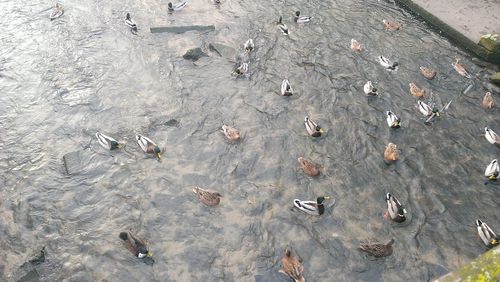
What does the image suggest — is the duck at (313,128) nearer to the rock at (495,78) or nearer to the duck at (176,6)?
the rock at (495,78)

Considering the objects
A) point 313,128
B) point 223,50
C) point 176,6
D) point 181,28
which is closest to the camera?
point 313,128

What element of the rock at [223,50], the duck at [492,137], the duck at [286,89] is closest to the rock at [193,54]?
the rock at [223,50]

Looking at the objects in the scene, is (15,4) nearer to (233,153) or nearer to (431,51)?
(233,153)

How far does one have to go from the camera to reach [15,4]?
18188mm

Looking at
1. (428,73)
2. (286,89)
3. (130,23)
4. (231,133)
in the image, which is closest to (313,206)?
(231,133)

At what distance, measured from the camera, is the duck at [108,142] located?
39.6 ft

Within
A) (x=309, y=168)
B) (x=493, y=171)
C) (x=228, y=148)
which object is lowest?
(x=228, y=148)

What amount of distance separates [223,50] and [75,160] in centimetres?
741

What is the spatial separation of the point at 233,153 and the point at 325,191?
3.05 meters

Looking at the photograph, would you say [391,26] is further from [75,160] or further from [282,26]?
[75,160]

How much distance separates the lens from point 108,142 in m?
12.1

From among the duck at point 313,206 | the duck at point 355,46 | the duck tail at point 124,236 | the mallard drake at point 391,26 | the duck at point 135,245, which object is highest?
the mallard drake at point 391,26

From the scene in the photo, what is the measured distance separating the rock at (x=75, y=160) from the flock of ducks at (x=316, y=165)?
629 millimetres

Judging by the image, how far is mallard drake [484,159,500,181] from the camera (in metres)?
11.8
